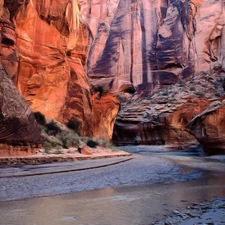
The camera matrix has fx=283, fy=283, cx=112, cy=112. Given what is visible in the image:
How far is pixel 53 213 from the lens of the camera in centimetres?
468

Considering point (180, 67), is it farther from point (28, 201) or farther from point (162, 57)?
point (28, 201)

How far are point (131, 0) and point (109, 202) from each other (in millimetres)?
62746

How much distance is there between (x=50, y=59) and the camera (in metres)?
20.9

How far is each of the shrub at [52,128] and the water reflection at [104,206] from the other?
11.6 metres

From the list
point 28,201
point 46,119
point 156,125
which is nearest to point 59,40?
point 46,119

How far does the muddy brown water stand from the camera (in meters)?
4.29

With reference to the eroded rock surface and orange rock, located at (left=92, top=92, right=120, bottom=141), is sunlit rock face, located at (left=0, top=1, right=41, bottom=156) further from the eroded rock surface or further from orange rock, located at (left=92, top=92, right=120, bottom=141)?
the eroded rock surface

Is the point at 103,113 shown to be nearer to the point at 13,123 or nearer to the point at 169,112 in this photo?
the point at 169,112

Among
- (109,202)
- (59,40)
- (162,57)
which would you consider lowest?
(109,202)

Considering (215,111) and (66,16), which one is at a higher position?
(66,16)

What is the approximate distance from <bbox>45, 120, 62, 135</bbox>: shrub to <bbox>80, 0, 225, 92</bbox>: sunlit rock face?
35.8m

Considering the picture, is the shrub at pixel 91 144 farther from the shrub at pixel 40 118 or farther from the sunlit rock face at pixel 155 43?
the sunlit rock face at pixel 155 43

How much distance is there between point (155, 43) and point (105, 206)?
55.0 meters

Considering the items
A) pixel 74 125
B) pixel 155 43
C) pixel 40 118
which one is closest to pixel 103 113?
pixel 74 125
